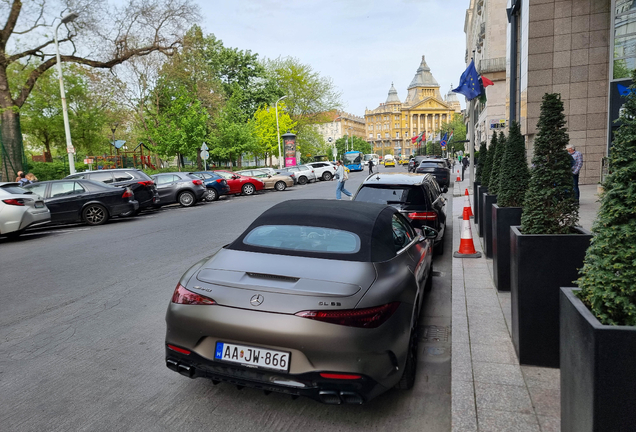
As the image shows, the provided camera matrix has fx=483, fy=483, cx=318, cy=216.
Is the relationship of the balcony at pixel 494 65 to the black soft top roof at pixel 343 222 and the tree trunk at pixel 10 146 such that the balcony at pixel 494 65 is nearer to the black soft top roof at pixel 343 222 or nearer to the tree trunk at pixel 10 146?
the tree trunk at pixel 10 146

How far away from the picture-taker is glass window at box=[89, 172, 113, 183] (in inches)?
704

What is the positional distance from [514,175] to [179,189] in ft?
58.0

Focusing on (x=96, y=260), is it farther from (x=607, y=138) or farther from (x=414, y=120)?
(x=414, y=120)

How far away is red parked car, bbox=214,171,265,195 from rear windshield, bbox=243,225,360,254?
24.1 meters

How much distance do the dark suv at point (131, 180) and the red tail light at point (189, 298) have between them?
1512 centimetres

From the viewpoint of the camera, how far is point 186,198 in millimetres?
21922

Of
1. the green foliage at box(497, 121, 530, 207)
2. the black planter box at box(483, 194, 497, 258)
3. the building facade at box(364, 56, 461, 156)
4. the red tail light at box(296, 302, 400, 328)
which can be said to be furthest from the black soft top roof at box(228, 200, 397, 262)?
the building facade at box(364, 56, 461, 156)

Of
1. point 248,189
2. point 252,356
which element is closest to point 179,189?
point 248,189

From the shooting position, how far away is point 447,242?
1059 centimetres

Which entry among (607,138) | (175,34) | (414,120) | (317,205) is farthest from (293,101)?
(414,120)

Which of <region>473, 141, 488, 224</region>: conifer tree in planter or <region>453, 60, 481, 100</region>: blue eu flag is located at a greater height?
<region>453, 60, 481, 100</region>: blue eu flag

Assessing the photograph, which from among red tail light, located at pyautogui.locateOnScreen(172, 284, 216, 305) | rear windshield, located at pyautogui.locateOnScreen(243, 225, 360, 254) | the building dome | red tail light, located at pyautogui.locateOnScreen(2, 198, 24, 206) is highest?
the building dome

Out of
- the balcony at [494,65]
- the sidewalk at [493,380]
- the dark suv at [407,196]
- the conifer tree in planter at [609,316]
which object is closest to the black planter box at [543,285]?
the sidewalk at [493,380]

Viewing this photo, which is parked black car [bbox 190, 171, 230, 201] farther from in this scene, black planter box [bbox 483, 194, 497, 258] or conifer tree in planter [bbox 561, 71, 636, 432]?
conifer tree in planter [bbox 561, 71, 636, 432]
